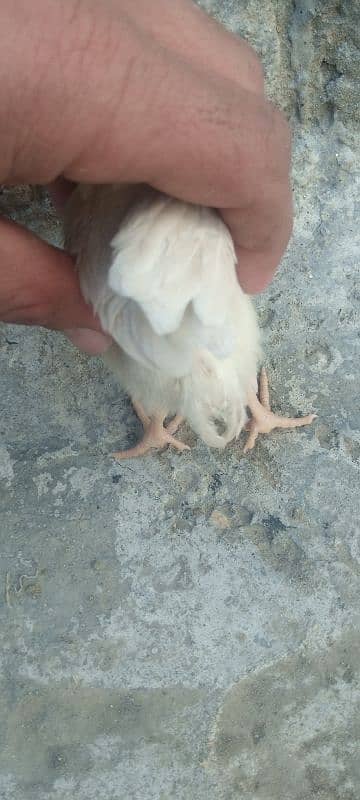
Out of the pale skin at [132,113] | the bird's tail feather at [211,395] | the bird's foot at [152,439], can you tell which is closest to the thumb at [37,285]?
the pale skin at [132,113]

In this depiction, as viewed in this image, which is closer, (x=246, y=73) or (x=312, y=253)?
(x=246, y=73)

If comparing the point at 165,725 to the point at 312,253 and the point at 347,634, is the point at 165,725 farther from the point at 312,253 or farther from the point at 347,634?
the point at 312,253

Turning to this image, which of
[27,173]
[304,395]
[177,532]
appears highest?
[27,173]

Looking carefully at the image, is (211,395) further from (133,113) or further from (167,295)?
(133,113)

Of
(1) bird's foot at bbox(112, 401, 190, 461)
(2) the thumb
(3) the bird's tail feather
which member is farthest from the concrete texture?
(2) the thumb

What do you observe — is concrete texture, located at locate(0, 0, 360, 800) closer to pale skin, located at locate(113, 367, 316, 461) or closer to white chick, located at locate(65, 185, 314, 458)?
pale skin, located at locate(113, 367, 316, 461)

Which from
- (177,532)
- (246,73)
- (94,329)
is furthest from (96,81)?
(177,532)

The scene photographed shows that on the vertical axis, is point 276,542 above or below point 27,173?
below
